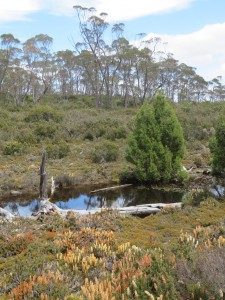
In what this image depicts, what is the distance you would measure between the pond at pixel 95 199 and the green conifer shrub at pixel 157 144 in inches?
42.6

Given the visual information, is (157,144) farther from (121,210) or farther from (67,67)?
(67,67)

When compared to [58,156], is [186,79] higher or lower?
higher

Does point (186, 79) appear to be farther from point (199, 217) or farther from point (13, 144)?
point (199, 217)

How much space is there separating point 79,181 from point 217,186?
8320 mm

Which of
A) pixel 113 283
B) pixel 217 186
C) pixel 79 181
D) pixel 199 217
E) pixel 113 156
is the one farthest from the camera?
pixel 113 156

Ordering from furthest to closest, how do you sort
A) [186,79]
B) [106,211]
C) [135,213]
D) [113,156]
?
[186,79], [113,156], [135,213], [106,211]

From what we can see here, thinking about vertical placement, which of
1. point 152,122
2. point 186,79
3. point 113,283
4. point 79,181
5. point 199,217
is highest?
point 186,79

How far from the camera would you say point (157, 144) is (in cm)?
1925

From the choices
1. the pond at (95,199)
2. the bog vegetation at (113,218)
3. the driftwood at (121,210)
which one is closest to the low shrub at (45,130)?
the bog vegetation at (113,218)

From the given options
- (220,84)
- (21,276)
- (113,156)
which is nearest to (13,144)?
(113,156)

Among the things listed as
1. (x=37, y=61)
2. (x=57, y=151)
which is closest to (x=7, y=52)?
(x=37, y=61)

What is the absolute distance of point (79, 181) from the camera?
68.3 ft

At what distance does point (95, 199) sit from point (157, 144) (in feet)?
15.2

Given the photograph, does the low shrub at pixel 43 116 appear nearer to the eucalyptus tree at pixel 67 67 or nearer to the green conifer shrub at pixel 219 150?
the green conifer shrub at pixel 219 150
